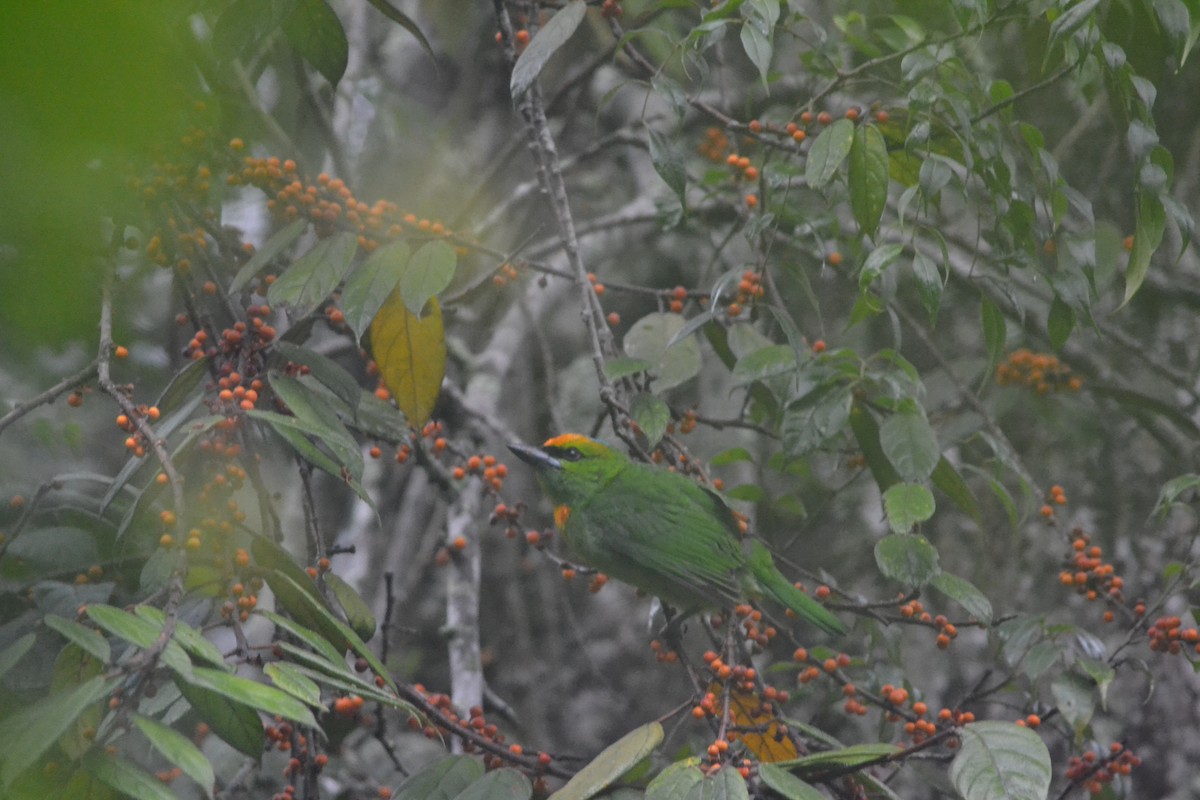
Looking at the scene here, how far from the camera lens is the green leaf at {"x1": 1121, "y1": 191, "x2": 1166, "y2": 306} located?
215cm

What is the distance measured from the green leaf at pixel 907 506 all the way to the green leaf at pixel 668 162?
713 mm

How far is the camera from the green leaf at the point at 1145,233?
215 centimetres

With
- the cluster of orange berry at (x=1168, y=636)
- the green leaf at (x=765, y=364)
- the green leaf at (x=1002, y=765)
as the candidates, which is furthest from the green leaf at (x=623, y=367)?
the cluster of orange berry at (x=1168, y=636)

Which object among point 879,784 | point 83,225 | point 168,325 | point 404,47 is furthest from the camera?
point 404,47

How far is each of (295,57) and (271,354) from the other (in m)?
1.54

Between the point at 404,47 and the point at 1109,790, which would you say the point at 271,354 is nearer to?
the point at 1109,790

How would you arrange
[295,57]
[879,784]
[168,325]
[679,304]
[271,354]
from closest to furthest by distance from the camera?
[879,784] < [271,354] < [679,304] < [295,57] < [168,325]

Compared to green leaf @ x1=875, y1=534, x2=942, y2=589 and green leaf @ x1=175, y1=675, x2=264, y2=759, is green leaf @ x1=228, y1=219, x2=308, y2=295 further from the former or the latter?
green leaf @ x1=875, y1=534, x2=942, y2=589

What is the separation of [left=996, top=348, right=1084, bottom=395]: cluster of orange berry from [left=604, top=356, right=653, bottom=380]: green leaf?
146cm

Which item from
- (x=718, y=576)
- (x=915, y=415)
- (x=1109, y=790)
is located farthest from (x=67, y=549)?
(x=1109, y=790)

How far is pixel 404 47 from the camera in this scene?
206 inches

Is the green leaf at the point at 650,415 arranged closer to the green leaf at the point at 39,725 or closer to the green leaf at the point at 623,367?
the green leaf at the point at 623,367

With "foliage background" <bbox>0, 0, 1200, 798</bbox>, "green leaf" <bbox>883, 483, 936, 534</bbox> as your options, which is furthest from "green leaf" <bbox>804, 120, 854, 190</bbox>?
"green leaf" <bbox>883, 483, 936, 534</bbox>

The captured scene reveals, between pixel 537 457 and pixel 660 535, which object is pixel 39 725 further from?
pixel 537 457
